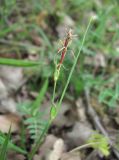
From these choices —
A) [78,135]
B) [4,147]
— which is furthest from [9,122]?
[4,147]

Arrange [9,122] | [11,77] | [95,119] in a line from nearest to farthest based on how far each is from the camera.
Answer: [9,122], [95,119], [11,77]

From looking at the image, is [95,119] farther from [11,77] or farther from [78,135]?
[11,77]

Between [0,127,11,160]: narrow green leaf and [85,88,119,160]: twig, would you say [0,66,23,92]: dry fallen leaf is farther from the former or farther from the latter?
[0,127,11,160]: narrow green leaf

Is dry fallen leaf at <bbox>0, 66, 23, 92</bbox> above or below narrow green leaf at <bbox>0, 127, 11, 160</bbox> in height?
below

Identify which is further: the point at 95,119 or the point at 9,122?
the point at 95,119

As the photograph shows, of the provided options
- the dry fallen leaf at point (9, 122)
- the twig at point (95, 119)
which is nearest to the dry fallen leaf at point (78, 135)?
the twig at point (95, 119)

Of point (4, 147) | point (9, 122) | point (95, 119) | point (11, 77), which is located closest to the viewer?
point (4, 147)

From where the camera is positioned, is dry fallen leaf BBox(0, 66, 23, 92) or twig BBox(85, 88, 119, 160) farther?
dry fallen leaf BBox(0, 66, 23, 92)

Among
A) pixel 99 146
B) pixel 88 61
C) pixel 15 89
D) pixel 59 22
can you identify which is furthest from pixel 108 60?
pixel 99 146

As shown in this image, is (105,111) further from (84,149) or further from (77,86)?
(84,149)

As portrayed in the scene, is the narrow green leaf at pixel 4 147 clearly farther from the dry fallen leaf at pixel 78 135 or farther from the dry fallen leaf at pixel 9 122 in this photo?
the dry fallen leaf at pixel 78 135

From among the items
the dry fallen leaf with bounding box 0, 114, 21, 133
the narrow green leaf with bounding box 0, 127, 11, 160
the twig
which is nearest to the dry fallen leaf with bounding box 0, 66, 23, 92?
the dry fallen leaf with bounding box 0, 114, 21, 133
